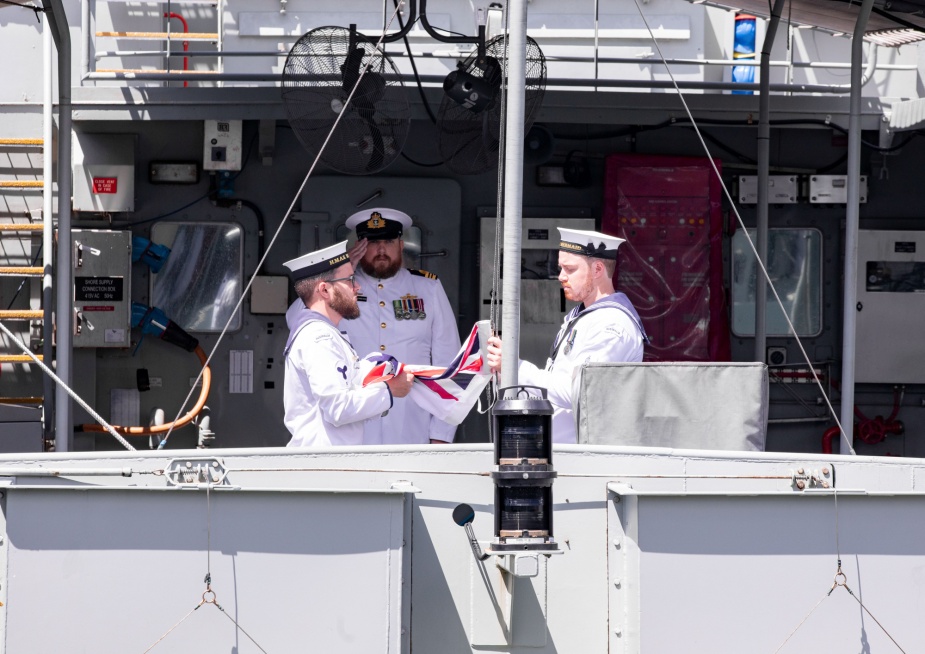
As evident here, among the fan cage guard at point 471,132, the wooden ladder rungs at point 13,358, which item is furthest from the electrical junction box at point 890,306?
the wooden ladder rungs at point 13,358

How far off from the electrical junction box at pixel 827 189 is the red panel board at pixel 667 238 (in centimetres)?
76

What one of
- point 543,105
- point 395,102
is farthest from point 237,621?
point 543,105

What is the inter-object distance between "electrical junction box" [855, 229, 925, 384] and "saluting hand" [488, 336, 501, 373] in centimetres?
477

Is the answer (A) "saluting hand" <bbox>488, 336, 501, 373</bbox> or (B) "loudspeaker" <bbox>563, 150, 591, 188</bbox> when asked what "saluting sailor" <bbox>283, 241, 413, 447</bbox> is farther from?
(B) "loudspeaker" <bbox>563, 150, 591, 188</bbox>

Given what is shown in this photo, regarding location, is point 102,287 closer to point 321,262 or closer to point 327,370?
point 321,262

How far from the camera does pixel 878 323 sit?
28.4 ft

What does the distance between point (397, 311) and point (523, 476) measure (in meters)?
2.75

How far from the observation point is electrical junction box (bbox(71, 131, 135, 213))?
8.05m

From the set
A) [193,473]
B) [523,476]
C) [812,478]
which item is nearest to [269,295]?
[193,473]

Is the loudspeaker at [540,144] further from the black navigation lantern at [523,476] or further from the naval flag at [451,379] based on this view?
the black navigation lantern at [523,476]

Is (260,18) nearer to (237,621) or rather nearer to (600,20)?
(600,20)

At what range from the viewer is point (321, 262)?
5156mm

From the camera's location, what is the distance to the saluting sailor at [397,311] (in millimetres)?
6262

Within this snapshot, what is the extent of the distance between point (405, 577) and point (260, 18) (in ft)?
19.7
